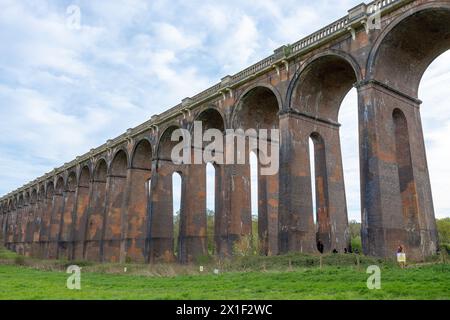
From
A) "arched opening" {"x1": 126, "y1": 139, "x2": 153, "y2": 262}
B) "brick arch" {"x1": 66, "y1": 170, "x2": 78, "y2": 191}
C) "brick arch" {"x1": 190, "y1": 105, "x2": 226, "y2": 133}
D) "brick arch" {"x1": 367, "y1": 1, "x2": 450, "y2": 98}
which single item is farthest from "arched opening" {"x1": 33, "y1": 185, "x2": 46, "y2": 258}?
"brick arch" {"x1": 367, "y1": 1, "x2": 450, "y2": 98}

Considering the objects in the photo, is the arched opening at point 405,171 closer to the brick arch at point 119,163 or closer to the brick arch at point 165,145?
the brick arch at point 165,145

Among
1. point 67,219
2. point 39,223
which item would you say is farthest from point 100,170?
point 39,223

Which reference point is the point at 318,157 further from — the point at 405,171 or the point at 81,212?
the point at 81,212

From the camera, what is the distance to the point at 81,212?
1752 inches

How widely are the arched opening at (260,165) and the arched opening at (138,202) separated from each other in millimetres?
10339

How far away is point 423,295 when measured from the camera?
8078 millimetres

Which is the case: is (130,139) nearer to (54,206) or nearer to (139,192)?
(139,192)

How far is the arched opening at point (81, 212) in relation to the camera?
136 ft

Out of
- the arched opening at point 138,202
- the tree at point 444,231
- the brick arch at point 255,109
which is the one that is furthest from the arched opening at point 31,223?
the tree at point 444,231

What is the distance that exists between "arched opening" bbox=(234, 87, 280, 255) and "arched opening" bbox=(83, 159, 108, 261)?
18706 millimetres
